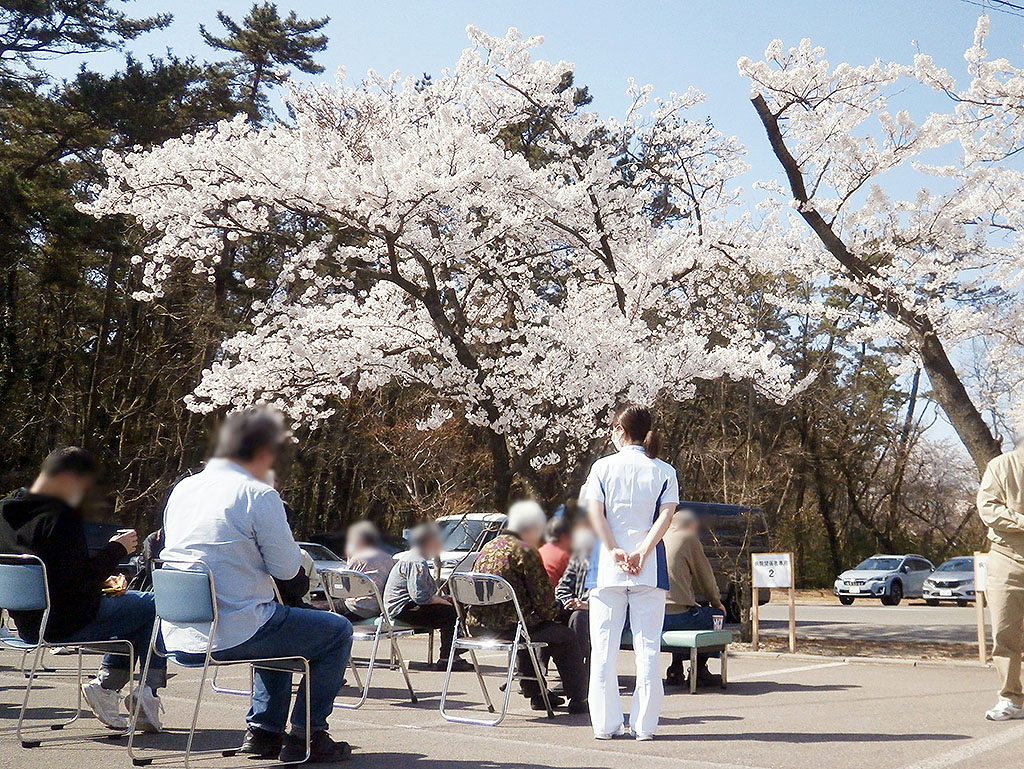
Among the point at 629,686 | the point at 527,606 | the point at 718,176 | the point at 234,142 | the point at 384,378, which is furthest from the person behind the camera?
the point at 718,176

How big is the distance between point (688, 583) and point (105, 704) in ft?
15.0

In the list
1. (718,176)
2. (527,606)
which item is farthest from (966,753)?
(718,176)

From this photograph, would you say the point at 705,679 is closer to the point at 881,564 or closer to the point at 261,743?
the point at 261,743

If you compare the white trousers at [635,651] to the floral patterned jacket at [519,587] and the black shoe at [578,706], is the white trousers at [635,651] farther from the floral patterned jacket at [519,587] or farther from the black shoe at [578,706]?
the black shoe at [578,706]

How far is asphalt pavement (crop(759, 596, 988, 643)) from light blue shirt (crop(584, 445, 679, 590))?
34.8ft

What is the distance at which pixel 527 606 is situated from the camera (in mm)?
6723

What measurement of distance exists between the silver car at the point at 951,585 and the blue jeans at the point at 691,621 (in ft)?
70.2

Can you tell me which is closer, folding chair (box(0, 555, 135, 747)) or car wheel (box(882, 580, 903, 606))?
folding chair (box(0, 555, 135, 747))

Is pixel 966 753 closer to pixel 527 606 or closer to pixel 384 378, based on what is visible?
pixel 527 606

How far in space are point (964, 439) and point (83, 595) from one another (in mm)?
9257

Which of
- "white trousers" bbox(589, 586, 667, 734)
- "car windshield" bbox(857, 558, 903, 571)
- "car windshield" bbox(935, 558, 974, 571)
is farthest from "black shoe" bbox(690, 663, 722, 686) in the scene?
"car windshield" bbox(935, 558, 974, 571)

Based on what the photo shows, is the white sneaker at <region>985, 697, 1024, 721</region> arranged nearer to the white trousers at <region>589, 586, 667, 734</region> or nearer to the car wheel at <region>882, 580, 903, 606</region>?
the white trousers at <region>589, 586, 667, 734</region>

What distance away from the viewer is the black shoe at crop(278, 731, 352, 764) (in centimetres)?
497

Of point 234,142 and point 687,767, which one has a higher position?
point 234,142
